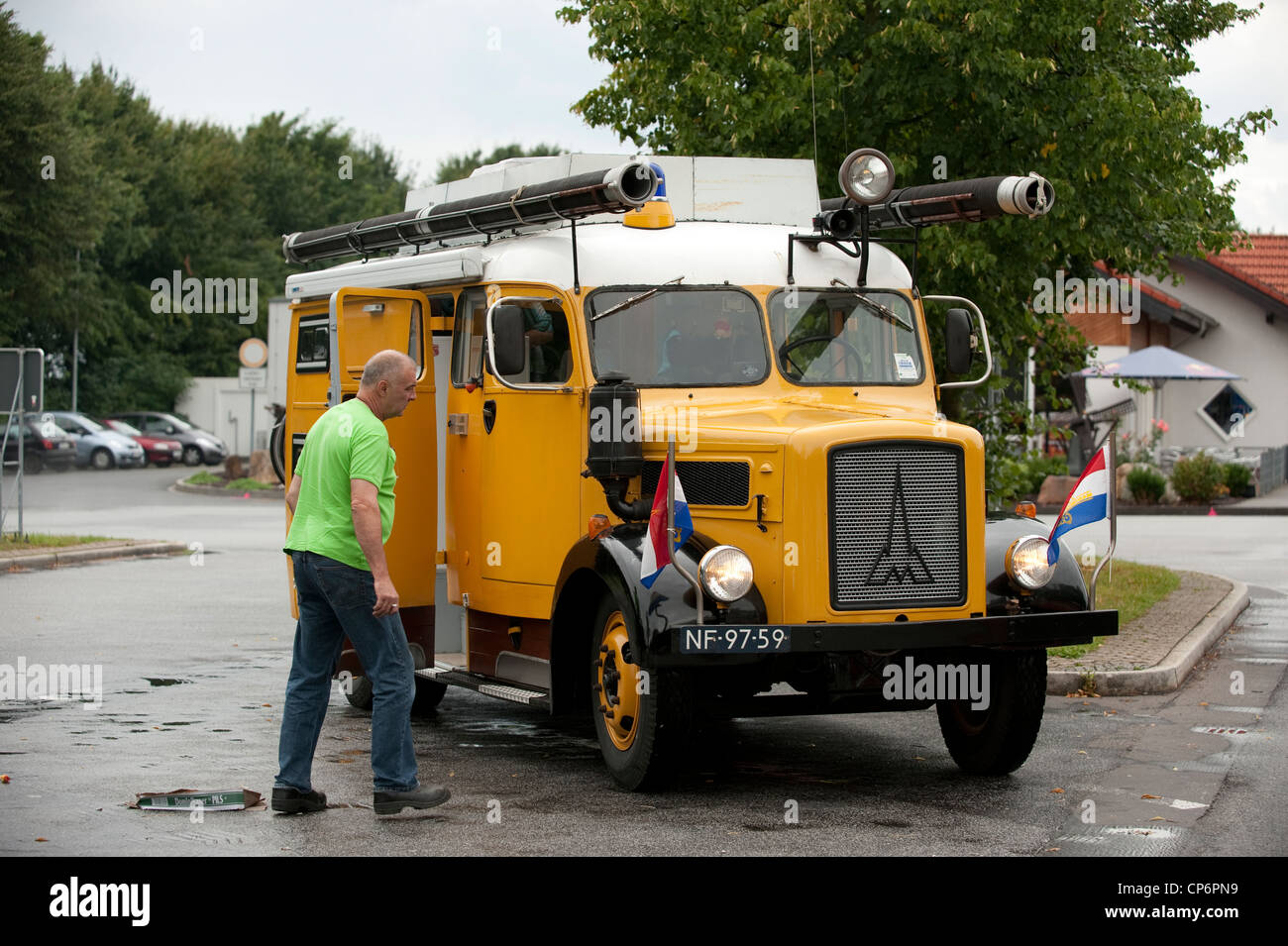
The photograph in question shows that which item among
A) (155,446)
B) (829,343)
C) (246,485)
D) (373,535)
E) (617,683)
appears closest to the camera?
(373,535)

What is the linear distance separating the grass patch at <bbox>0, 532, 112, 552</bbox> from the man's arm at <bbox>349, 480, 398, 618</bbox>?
1564 centimetres

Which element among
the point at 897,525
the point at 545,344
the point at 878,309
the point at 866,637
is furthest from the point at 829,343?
the point at 866,637

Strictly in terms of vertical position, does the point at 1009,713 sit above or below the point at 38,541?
below

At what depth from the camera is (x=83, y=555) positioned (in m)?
22.1

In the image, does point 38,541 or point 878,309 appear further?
point 38,541

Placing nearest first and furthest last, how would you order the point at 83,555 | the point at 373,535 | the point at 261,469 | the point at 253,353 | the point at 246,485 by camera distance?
1. the point at 373,535
2. the point at 83,555
3. the point at 253,353
4. the point at 246,485
5. the point at 261,469

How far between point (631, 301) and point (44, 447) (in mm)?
42677

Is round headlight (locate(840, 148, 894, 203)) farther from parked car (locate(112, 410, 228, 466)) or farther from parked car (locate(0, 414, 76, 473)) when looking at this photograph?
parked car (locate(112, 410, 228, 466))

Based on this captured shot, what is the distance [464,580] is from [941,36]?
6.97m

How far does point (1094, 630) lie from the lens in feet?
27.2

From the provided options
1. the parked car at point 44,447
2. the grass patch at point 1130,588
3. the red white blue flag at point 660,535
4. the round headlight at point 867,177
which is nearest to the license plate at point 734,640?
the red white blue flag at point 660,535

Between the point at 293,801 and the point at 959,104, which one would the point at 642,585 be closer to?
the point at 293,801
